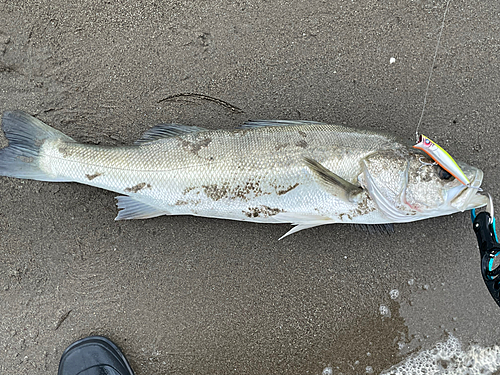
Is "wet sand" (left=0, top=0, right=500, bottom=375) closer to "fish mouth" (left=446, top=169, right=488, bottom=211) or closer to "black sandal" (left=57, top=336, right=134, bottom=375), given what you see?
"black sandal" (left=57, top=336, right=134, bottom=375)

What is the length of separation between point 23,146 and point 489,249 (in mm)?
3290

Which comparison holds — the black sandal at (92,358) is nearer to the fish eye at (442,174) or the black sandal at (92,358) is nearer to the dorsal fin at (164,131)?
the dorsal fin at (164,131)

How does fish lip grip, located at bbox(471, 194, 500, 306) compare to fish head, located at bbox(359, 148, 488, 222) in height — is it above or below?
below

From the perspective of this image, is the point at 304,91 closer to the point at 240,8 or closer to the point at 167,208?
the point at 240,8

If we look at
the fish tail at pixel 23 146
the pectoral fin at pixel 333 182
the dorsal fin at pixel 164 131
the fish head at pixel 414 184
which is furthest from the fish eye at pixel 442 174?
the fish tail at pixel 23 146

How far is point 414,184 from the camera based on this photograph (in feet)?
6.68

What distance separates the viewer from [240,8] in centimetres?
250

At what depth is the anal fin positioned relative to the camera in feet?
7.27

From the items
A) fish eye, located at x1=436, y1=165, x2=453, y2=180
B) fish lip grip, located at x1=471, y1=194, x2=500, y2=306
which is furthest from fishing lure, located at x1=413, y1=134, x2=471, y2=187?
fish lip grip, located at x1=471, y1=194, x2=500, y2=306

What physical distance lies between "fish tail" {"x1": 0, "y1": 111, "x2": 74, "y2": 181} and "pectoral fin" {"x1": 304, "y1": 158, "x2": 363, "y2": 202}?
5.75 feet

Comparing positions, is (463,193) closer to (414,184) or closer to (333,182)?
(414,184)

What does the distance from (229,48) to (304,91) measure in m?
0.70

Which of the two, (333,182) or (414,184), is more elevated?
(333,182)

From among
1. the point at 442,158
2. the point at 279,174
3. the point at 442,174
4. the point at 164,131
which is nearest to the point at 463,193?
the point at 442,174
